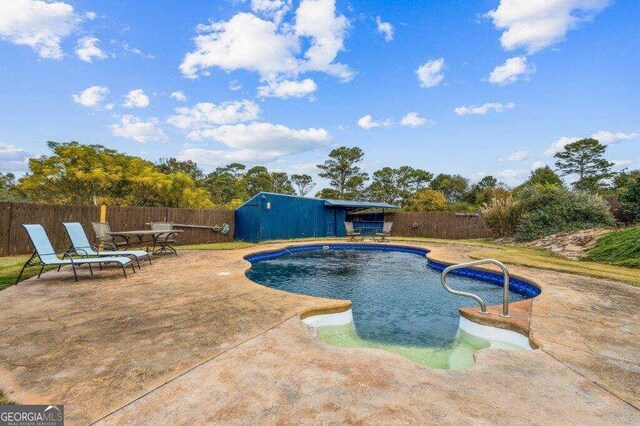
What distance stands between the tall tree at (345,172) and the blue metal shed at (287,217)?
18313 millimetres

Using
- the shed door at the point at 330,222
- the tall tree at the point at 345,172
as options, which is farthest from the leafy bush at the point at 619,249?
the tall tree at the point at 345,172

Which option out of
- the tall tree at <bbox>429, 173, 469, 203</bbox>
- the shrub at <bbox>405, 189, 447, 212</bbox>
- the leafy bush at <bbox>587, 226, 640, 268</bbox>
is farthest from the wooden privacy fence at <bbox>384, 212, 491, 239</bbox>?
the tall tree at <bbox>429, 173, 469, 203</bbox>

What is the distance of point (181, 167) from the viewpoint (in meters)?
34.8

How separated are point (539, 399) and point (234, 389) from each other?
1.82 meters

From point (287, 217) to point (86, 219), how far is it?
8038 mm

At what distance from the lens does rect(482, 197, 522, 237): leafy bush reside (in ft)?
44.7

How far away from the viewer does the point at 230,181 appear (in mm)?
36156

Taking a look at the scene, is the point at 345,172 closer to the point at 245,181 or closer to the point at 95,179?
the point at 245,181

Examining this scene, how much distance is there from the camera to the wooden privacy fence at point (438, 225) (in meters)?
16.6

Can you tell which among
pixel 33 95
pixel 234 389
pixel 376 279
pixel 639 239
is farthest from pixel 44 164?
pixel 639 239

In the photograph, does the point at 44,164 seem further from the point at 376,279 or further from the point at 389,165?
the point at 389,165

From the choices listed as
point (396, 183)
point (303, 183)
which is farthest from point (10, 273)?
point (303, 183)

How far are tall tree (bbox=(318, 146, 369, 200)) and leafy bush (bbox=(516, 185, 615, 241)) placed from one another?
24.1 metres

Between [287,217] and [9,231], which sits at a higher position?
[287,217]
